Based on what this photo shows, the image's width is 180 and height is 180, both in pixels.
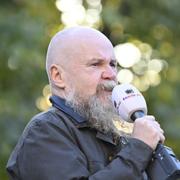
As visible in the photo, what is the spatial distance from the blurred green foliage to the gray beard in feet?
16.4

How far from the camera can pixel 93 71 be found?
394 cm

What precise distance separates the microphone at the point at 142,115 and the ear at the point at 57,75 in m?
0.32

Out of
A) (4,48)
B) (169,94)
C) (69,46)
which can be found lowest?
(169,94)

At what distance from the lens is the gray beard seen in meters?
3.93

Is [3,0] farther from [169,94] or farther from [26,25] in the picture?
[169,94]

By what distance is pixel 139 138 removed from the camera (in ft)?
12.0

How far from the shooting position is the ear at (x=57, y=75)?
4027 mm

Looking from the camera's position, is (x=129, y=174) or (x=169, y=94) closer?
(x=129, y=174)

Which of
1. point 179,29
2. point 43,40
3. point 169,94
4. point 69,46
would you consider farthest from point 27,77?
point 69,46

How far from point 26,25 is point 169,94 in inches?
92.0

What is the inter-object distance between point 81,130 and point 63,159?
25cm

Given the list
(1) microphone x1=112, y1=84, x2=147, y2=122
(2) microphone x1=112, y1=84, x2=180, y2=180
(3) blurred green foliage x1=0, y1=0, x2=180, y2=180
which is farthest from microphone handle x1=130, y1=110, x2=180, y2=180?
(3) blurred green foliage x1=0, y1=0, x2=180, y2=180

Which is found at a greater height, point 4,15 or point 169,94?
point 4,15

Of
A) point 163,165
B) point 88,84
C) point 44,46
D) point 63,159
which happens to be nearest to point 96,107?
point 88,84
